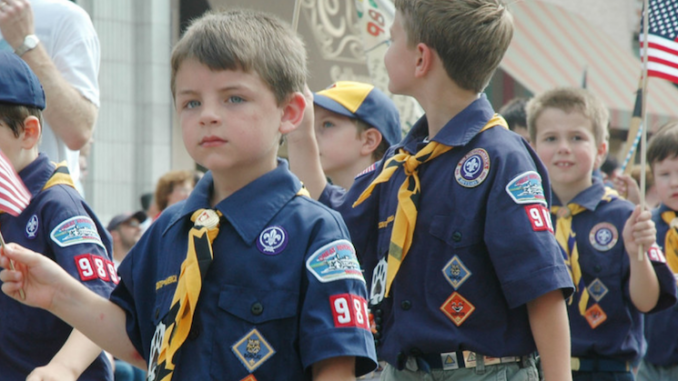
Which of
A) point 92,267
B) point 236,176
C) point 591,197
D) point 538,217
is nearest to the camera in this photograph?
point 236,176

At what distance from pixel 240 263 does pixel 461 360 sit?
3.34 feet

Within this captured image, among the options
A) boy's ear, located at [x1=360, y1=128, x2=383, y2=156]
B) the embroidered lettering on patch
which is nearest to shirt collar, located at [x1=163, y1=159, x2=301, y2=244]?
boy's ear, located at [x1=360, y1=128, x2=383, y2=156]

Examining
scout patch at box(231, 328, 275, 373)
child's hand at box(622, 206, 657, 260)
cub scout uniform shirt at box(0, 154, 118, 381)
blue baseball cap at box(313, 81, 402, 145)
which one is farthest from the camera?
blue baseball cap at box(313, 81, 402, 145)

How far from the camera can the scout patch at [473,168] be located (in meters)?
3.61

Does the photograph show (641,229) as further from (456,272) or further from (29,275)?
(29,275)

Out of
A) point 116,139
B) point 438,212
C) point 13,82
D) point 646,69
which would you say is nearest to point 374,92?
point 646,69

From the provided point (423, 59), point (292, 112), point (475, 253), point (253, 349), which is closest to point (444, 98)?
point (423, 59)

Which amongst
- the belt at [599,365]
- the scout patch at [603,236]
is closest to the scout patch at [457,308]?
the belt at [599,365]

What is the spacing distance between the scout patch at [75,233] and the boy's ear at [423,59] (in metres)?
1.30

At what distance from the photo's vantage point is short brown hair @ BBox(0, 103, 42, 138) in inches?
147

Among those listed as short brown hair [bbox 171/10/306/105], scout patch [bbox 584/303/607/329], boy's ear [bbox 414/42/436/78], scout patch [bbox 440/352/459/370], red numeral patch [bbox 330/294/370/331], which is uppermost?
short brown hair [bbox 171/10/306/105]

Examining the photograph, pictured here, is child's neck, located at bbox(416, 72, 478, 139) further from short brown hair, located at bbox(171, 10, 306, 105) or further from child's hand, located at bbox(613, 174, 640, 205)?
child's hand, located at bbox(613, 174, 640, 205)

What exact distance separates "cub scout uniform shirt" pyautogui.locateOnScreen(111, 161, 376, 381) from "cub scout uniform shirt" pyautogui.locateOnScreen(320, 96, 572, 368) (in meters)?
0.72

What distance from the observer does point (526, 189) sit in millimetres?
3561
